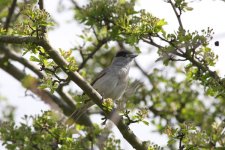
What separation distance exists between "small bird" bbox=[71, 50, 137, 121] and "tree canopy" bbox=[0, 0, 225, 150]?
0.36 m

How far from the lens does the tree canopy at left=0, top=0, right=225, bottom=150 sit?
16.7 feet

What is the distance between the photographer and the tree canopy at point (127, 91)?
16.7ft

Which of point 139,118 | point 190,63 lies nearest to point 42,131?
point 139,118

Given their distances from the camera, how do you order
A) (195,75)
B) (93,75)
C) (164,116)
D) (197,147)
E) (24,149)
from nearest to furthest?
(197,147), (195,75), (24,149), (164,116), (93,75)

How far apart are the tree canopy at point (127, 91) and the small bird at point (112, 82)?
1.17 ft

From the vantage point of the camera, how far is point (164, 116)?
27.6ft

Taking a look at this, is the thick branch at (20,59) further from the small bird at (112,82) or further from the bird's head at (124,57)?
the bird's head at (124,57)

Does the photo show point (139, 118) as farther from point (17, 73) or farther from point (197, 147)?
point (17, 73)

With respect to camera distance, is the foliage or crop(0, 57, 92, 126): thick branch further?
crop(0, 57, 92, 126): thick branch

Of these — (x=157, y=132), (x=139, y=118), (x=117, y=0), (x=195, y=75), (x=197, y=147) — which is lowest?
(x=197, y=147)

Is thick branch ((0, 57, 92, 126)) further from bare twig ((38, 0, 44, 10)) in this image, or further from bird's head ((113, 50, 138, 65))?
bare twig ((38, 0, 44, 10))

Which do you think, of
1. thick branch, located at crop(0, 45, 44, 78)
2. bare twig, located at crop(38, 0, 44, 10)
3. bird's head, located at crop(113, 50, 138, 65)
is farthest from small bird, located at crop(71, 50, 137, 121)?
bare twig, located at crop(38, 0, 44, 10)

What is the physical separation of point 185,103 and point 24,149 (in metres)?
3.54

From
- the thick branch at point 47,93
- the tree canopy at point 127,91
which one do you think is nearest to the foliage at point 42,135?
the tree canopy at point 127,91
